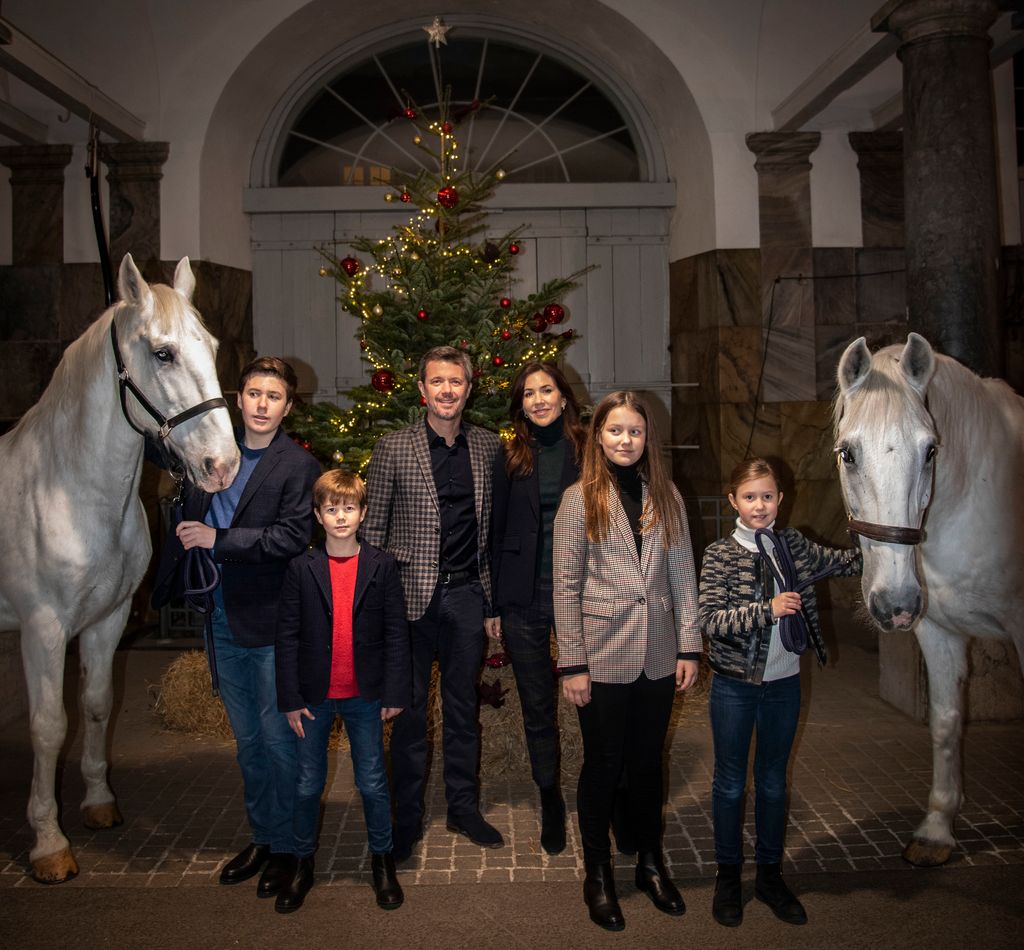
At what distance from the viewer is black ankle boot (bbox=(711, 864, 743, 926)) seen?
3.16 meters

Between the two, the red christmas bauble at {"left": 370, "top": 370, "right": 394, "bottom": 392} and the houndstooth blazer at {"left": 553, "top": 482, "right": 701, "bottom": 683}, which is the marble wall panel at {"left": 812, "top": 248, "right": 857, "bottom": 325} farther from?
the houndstooth blazer at {"left": 553, "top": 482, "right": 701, "bottom": 683}

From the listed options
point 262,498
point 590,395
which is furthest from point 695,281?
point 262,498

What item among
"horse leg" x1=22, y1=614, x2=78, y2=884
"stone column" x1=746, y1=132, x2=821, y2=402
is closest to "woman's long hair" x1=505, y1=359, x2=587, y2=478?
"horse leg" x1=22, y1=614, x2=78, y2=884

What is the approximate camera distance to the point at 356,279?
17.3 feet

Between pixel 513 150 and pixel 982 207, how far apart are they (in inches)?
196

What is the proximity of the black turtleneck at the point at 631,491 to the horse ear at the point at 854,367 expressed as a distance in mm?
753

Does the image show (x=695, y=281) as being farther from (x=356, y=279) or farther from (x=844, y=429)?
(x=844, y=429)

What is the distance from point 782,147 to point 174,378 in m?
6.91

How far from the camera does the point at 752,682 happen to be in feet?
10.2

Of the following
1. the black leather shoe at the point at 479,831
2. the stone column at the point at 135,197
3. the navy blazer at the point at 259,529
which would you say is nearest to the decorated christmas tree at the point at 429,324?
the navy blazer at the point at 259,529

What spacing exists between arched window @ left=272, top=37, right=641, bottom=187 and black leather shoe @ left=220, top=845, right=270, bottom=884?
23.1 feet

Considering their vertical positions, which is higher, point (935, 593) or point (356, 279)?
point (356, 279)


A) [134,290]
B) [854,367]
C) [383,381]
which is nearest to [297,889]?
[134,290]

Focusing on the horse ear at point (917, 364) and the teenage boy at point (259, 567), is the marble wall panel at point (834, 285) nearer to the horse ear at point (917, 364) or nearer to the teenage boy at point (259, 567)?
the horse ear at point (917, 364)
